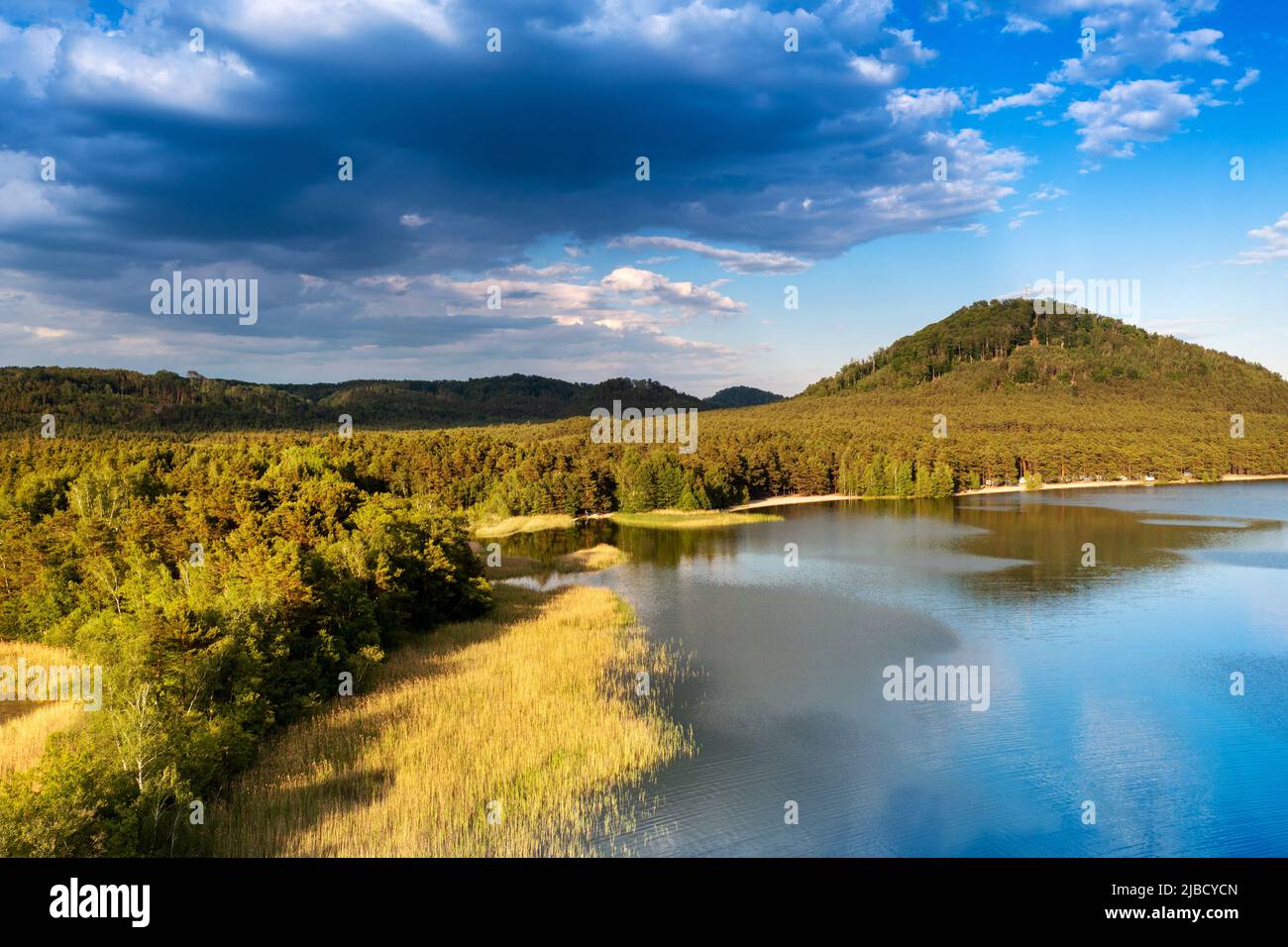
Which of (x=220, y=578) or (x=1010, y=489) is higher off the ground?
(x=220, y=578)

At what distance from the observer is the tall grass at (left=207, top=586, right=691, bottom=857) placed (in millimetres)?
17438

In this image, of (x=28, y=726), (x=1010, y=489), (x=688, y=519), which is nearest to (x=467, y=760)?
(x=28, y=726)

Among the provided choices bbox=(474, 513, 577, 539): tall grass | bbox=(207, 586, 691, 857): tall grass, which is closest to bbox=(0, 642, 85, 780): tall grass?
bbox=(207, 586, 691, 857): tall grass

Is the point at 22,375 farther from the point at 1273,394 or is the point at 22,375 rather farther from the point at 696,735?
the point at 1273,394

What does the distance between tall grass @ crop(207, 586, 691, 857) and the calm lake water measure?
1.69m

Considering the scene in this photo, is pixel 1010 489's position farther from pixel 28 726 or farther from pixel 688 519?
pixel 28 726

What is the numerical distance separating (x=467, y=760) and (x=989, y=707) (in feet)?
58.1

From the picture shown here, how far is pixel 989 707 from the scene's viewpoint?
26875mm

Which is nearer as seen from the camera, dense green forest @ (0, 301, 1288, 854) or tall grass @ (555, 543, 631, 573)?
dense green forest @ (0, 301, 1288, 854)

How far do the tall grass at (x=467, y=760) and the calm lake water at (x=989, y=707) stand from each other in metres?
1.69

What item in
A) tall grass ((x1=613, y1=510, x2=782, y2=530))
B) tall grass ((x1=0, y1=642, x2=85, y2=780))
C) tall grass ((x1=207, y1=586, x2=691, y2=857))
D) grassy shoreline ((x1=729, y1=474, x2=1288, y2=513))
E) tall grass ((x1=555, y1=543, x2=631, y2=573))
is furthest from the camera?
grassy shoreline ((x1=729, y1=474, x2=1288, y2=513))

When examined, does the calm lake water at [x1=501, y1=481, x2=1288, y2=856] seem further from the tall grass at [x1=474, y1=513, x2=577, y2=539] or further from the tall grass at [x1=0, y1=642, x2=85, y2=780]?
the tall grass at [x1=474, y1=513, x2=577, y2=539]

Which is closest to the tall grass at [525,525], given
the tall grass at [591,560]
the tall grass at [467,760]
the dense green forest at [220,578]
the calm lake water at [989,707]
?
the dense green forest at [220,578]
